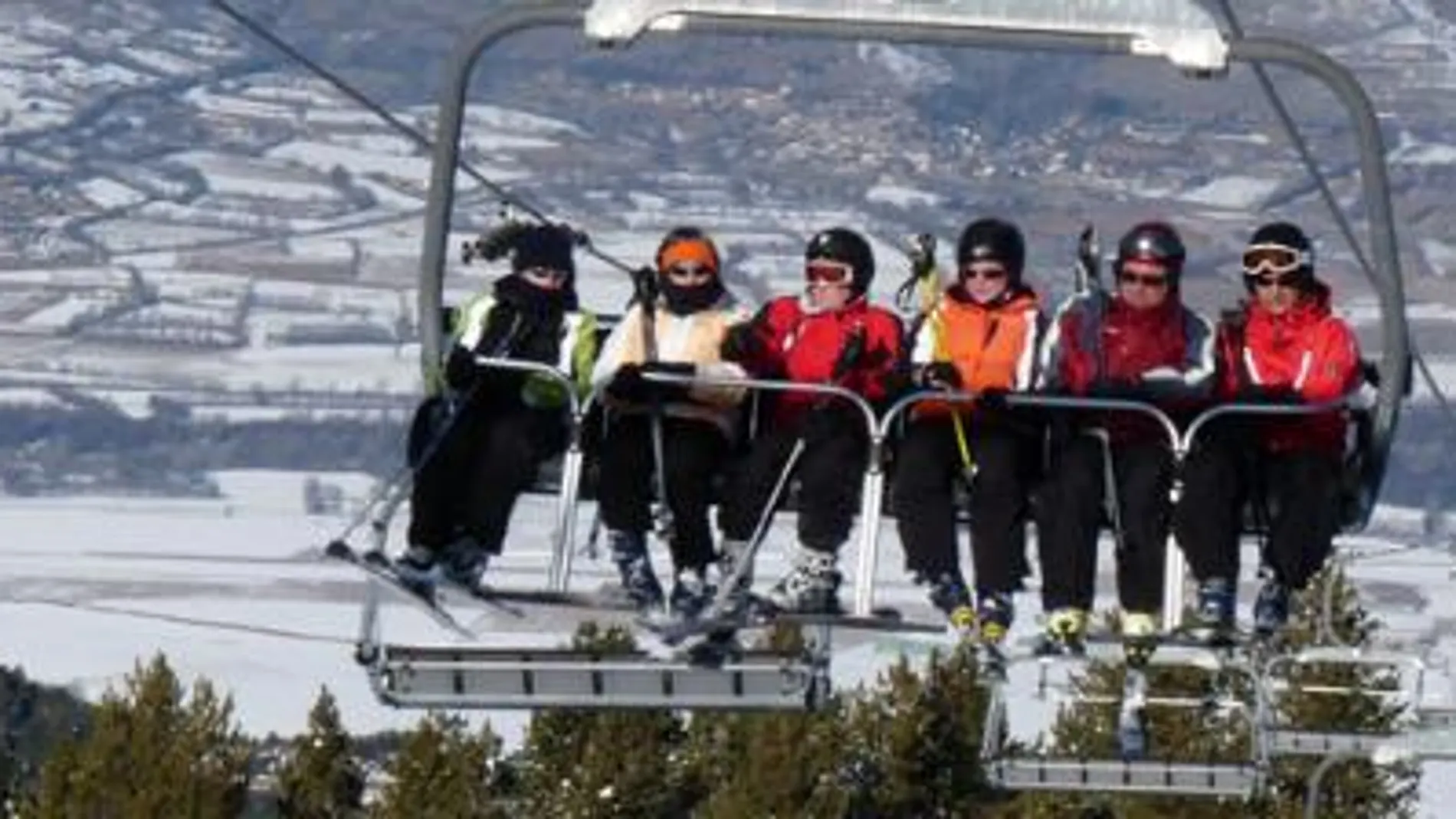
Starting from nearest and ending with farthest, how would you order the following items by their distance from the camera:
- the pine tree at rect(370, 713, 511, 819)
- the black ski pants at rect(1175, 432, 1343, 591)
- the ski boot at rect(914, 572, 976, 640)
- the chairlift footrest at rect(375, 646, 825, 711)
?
the chairlift footrest at rect(375, 646, 825, 711)
the ski boot at rect(914, 572, 976, 640)
the black ski pants at rect(1175, 432, 1343, 591)
the pine tree at rect(370, 713, 511, 819)

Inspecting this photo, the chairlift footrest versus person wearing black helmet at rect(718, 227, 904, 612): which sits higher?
person wearing black helmet at rect(718, 227, 904, 612)

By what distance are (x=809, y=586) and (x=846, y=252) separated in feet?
3.46

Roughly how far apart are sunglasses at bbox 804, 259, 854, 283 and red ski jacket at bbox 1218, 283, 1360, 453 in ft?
3.69

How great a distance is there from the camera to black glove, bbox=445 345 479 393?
16.6m

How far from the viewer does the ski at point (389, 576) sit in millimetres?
15758

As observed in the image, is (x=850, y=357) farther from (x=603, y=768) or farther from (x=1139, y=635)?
(x=603, y=768)

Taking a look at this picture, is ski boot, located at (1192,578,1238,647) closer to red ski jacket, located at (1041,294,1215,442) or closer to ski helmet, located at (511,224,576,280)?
red ski jacket, located at (1041,294,1215,442)

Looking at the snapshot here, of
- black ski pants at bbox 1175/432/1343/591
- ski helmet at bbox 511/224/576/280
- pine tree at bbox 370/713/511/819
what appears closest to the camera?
black ski pants at bbox 1175/432/1343/591

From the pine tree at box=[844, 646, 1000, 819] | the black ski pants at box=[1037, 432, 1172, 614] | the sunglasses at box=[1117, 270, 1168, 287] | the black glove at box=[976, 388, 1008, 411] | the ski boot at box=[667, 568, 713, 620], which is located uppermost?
the pine tree at box=[844, 646, 1000, 819]

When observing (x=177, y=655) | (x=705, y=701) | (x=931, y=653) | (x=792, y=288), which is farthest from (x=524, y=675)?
(x=792, y=288)

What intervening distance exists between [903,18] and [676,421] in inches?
77.5

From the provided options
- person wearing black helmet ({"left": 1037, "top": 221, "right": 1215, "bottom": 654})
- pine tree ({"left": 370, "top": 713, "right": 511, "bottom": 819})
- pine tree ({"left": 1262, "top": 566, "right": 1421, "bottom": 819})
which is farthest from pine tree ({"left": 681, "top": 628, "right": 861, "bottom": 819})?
person wearing black helmet ({"left": 1037, "top": 221, "right": 1215, "bottom": 654})

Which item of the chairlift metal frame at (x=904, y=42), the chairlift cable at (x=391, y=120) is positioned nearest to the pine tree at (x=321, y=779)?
the chairlift cable at (x=391, y=120)

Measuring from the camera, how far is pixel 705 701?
614 inches
